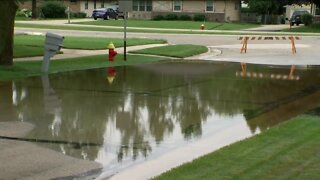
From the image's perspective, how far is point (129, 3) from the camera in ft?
78.3

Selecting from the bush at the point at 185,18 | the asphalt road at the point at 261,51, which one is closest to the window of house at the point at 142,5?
the bush at the point at 185,18

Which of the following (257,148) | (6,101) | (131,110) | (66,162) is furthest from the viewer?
(6,101)

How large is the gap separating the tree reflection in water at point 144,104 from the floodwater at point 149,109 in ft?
0.06

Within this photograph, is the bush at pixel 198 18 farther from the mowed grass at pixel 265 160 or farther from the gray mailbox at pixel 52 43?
the mowed grass at pixel 265 160

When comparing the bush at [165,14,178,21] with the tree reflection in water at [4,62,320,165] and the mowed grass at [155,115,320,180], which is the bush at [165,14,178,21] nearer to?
the tree reflection in water at [4,62,320,165]

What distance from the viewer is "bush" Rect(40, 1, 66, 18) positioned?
75562mm

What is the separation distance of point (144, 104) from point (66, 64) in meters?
9.37

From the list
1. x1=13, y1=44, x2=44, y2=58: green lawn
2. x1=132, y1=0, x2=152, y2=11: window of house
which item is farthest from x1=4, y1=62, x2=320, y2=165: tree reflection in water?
x1=132, y1=0, x2=152, y2=11: window of house

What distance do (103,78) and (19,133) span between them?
26.8 ft

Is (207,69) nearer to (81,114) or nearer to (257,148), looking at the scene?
(81,114)

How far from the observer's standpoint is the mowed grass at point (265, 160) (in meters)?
7.36

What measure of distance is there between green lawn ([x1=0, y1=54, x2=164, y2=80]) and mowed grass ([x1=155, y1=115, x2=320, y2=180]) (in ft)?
33.3

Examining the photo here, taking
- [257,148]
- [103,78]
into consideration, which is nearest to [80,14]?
[103,78]

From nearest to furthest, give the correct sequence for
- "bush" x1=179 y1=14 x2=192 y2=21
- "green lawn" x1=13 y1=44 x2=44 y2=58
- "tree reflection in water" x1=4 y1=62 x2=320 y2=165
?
1. "tree reflection in water" x1=4 y1=62 x2=320 y2=165
2. "green lawn" x1=13 y1=44 x2=44 y2=58
3. "bush" x1=179 y1=14 x2=192 y2=21
